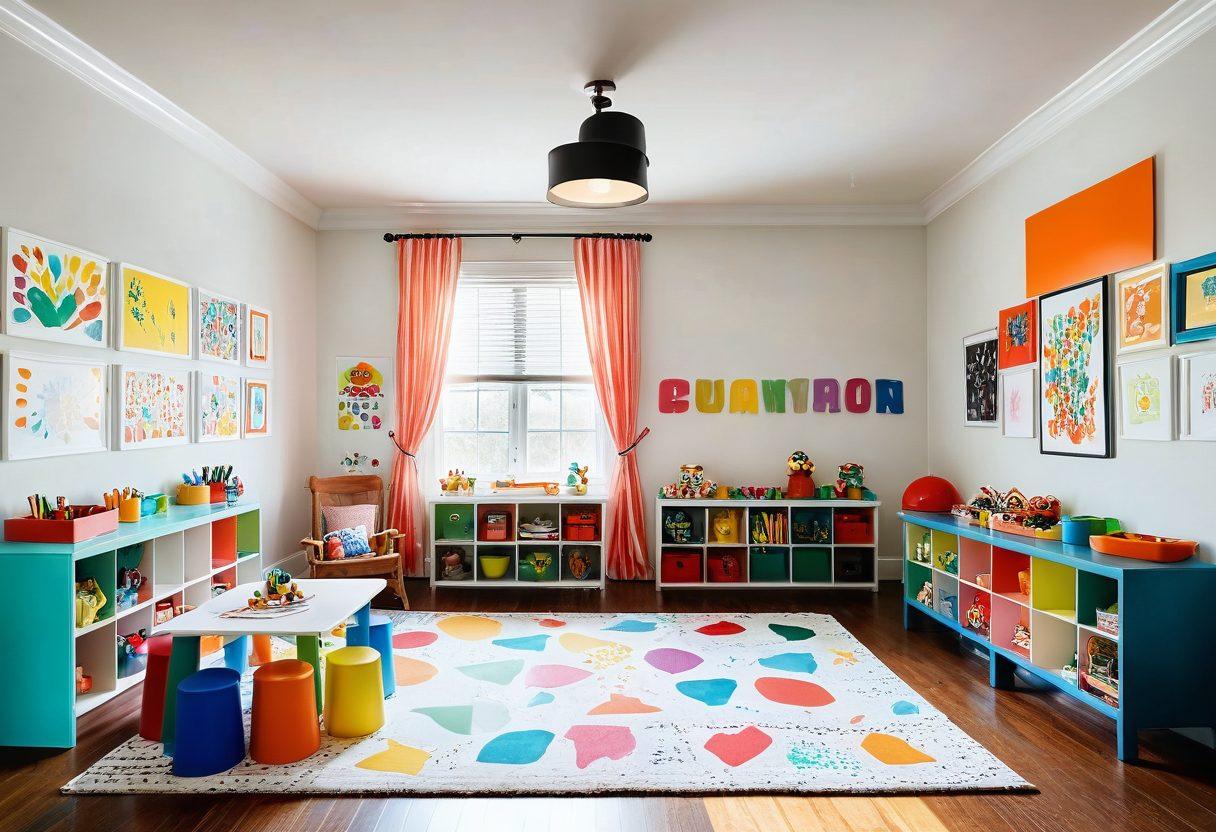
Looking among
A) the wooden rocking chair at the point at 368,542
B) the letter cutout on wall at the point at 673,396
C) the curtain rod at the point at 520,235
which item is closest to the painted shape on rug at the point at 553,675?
the wooden rocking chair at the point at 368,542

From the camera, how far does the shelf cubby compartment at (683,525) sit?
5.28m

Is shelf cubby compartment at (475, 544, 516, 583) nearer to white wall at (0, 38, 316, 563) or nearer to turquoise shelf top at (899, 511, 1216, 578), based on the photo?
white wall at (0, 38, 316, 563)

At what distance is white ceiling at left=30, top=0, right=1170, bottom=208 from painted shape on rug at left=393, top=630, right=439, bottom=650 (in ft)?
9.92

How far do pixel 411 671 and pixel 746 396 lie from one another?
11.0 ft

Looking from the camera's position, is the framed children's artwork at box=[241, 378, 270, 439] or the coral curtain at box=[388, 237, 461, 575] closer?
the framed children's artwork at box=[241, 378, 270, 439]

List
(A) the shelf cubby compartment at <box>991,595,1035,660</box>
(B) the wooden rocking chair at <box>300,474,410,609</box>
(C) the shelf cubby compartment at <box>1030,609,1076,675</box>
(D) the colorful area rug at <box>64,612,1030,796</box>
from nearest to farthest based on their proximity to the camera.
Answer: (D) the colorful area rug at <box>64,612,1030,796</box> → (C) the shelf cubby compartment at <box>1030,609,1076,675</box> → (A) the shelf cubby compartment at <box>991,595,1035,660</box> → (B) the wooden rocking chair at <box>300,474,410,609</box>

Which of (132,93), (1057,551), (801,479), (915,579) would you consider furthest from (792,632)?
(132,93)

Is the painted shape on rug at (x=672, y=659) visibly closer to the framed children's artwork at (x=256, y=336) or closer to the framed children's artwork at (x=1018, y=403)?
the framed children's artwork at (x=1018, y=403)

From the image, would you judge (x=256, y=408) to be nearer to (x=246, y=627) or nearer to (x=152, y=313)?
(x=152, y=313)

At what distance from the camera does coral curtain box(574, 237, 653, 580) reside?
557 cm

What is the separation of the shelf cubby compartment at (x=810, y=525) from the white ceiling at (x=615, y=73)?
252 centimetres

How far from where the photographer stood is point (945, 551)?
13.8 ft

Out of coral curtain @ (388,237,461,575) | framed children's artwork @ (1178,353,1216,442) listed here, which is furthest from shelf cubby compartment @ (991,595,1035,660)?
coral curtain @ (388,237,461,575)

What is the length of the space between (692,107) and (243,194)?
3.05 metres
